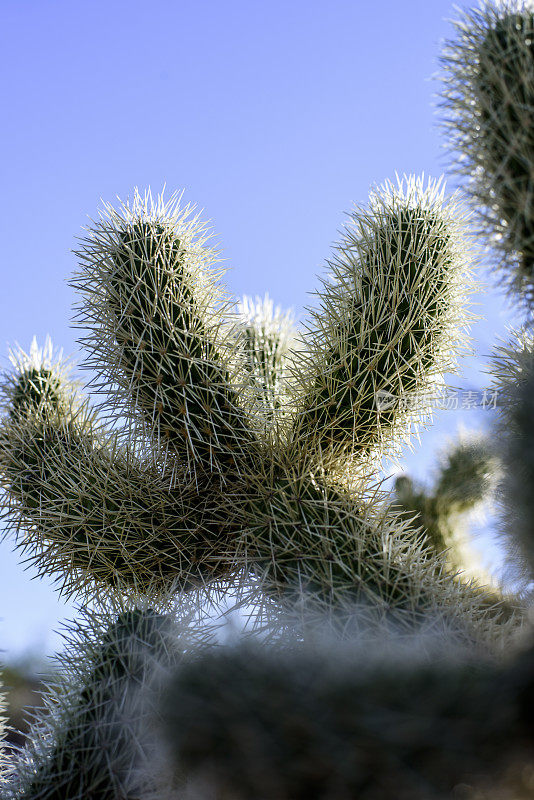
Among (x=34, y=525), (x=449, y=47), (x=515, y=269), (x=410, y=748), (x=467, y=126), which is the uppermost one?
(x=449, y=47)

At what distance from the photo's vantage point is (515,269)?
1447mm

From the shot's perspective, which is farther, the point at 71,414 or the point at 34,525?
the point at 71,414

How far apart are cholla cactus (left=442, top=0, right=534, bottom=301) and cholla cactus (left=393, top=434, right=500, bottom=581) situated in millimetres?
389

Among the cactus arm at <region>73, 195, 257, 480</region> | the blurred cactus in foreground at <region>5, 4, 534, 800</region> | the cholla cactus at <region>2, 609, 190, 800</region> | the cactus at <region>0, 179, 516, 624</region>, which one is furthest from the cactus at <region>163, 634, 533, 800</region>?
the cactus arm at <region>73, 195, 257, 480</region>

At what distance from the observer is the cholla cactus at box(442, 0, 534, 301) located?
4.39ft

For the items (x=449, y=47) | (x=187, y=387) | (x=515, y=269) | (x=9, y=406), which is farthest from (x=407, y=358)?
(x=9, y=406)

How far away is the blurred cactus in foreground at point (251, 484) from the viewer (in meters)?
1.17

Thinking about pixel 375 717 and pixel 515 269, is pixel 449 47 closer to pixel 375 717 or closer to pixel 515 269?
pixel 515 269

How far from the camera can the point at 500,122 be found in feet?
4.47

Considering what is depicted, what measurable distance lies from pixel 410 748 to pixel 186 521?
3.84ft

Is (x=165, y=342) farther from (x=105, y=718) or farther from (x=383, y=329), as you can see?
(x=105, y=718)

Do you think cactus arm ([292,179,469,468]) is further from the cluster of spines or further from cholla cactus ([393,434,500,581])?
the cluster of spines

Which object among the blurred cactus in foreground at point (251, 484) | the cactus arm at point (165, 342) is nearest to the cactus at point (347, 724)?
the blurred cactus in foreground at point (251, 484)

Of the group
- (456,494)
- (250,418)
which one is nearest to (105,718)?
(250,418)
